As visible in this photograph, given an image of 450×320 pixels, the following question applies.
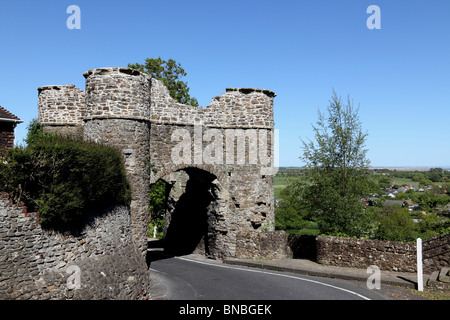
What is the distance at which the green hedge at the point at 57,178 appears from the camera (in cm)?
925

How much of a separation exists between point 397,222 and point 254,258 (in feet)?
156

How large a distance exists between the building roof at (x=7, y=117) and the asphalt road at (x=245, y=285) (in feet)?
35.5

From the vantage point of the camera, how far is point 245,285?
47.7ft

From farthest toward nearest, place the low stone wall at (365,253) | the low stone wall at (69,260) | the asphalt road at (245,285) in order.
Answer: the low stone wall at (365,253), the asphalt road at (245,285), the low stone wall at (69,260)

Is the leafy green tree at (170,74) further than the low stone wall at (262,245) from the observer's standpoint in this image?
Yes

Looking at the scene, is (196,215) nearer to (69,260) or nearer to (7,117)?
(7,117)

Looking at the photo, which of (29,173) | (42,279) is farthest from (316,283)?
(29,173)

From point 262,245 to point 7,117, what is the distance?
50.0ft

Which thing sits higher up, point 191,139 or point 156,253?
point 191,139

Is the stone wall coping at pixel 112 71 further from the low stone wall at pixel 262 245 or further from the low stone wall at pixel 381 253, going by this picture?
the low stone wall at pixel 381 253

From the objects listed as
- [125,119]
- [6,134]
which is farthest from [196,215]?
[6,134]

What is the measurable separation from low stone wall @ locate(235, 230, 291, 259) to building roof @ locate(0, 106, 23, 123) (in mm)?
13581

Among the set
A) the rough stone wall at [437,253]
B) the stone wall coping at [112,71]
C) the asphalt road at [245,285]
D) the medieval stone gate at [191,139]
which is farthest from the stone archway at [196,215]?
the rough stone wall at [437,253]
